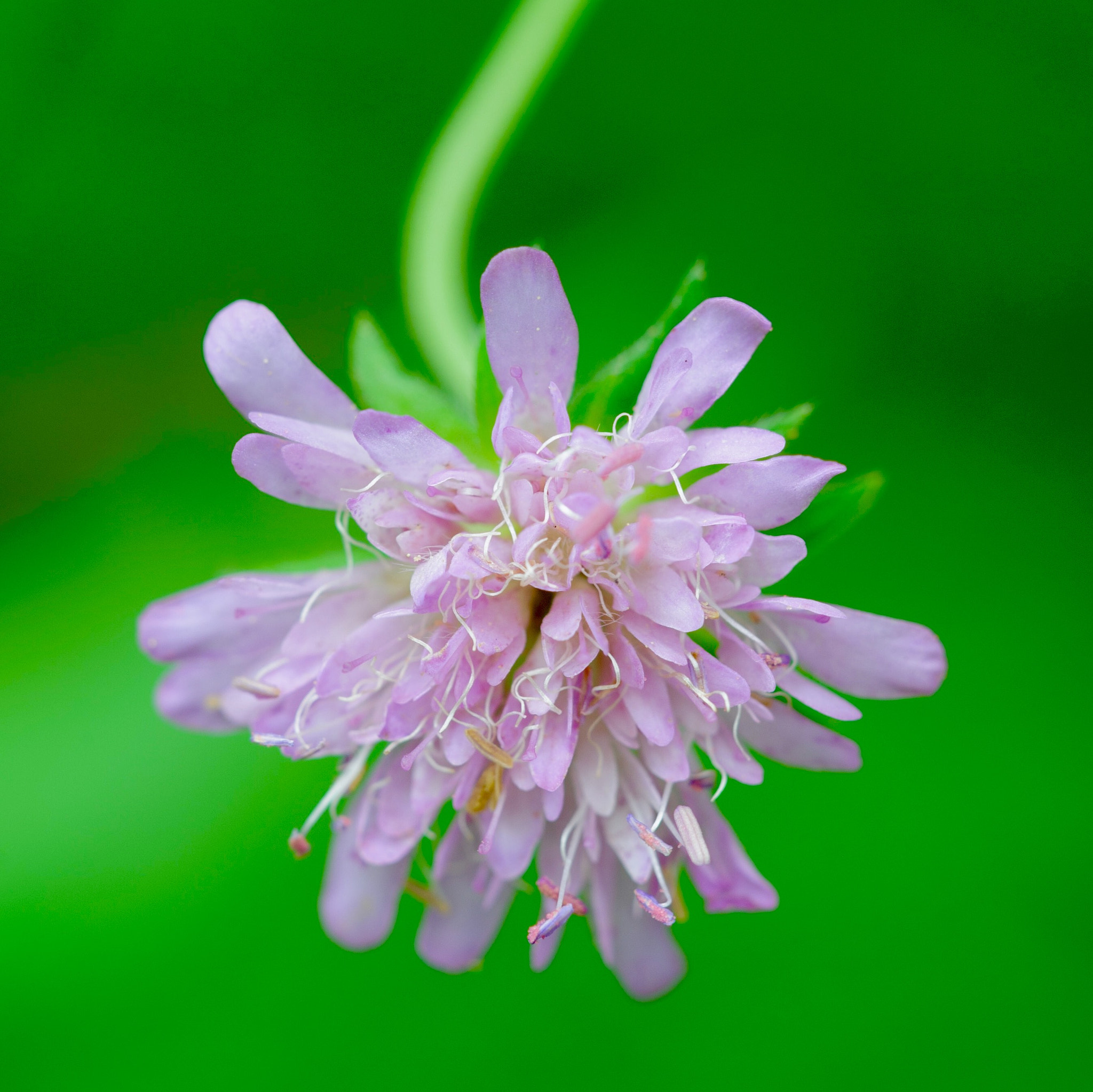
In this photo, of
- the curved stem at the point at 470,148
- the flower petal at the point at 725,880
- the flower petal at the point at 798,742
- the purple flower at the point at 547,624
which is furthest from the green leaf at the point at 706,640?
the curved stem at the point at 470,148

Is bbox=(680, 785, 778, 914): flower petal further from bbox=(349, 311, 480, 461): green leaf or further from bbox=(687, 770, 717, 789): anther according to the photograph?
bbox=(349, 311, 480, 461): green leaf

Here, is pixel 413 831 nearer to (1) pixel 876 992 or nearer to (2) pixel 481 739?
(2) pixel 481 739

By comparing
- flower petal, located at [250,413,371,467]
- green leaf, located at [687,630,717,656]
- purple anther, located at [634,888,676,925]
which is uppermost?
flower petal, located at [250,413,371,467]

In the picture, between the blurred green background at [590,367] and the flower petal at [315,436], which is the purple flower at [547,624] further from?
the blurred green background at [590,367]

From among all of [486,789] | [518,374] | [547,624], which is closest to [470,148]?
[518,374]

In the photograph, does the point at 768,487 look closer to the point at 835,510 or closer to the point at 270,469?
the point at 835,510

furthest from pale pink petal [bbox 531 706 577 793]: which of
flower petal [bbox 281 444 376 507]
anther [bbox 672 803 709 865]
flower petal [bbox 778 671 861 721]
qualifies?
flower petal [bbox 281 444 376 507]
